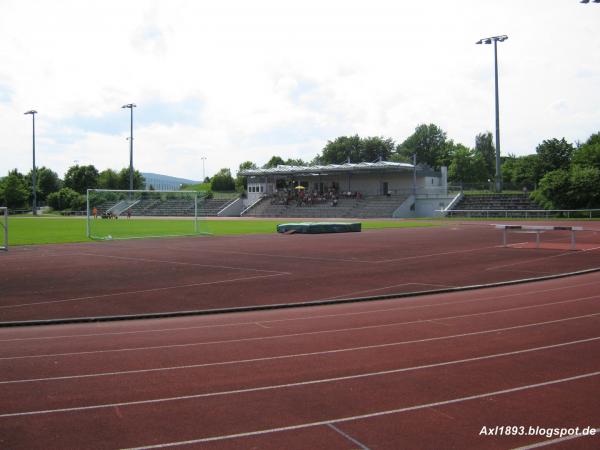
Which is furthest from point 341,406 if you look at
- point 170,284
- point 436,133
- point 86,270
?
point 436,133

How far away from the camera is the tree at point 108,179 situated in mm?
105875

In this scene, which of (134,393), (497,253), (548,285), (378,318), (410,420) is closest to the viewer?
(410,420)

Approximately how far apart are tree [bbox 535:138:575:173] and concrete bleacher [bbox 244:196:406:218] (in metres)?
18.0

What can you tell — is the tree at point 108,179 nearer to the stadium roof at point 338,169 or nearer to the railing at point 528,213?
the stadium roof at point 338,169

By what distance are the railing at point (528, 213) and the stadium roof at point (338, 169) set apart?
32.5 feet

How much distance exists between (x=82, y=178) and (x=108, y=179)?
4861 millimetres

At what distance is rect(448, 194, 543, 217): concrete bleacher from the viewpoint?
181 feet

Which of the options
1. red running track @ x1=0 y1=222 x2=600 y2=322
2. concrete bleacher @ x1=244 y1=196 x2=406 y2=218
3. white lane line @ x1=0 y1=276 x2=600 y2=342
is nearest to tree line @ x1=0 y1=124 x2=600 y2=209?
concrete bleacher @ x1=244 y1=196 x2=406 y2=218

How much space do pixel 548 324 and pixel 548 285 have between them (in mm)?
→ 4989

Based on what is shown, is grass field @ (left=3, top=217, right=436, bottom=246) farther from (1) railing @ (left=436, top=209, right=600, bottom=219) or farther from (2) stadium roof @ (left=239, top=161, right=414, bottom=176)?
(2) stadium roof @ (left=239, top=161, right=414, bottom=176)

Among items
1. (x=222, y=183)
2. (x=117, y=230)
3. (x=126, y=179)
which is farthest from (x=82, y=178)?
(x=117, y=230)

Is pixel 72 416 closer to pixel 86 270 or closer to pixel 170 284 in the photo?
pixel 170 284

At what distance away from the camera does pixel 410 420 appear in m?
5.11

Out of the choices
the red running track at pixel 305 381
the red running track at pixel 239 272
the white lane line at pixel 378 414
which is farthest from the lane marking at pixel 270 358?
the red running track at pixel 239 272
